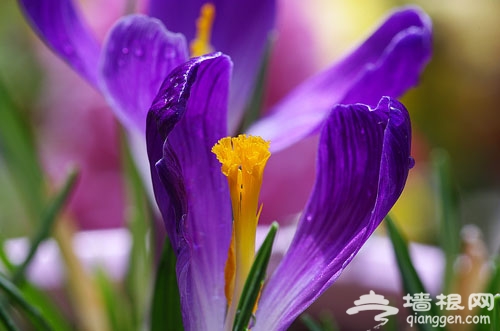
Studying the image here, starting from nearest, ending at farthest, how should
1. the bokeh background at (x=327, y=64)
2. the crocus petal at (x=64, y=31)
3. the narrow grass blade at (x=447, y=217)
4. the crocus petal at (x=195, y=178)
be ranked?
the crocus petal at (x=195, y=178) < the crocus petal at (x=64, y=31) < the narrow grass blade at (x=447, y=217) < the bokeh background at (x=327, y=64)

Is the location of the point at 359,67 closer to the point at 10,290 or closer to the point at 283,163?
the point at 10,290

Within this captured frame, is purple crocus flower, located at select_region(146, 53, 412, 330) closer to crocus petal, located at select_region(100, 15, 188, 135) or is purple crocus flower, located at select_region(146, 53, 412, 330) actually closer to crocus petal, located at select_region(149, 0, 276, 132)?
crocus petal, located at select_region(100, 15, 188, 135)

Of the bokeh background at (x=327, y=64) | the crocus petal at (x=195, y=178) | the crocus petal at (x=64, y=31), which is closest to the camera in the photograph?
the crocus petal at (x=195, y=178)

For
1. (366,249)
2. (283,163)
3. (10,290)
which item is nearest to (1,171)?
(283,163)

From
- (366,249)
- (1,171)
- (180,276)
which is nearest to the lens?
(180,276)

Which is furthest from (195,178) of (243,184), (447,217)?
(447,217)

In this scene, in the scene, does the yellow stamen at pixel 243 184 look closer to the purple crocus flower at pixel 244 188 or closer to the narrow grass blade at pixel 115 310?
A: the purple crocus flower at pixel 244 188
